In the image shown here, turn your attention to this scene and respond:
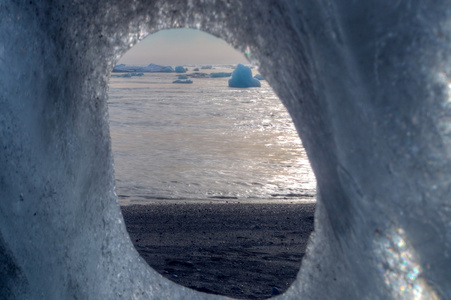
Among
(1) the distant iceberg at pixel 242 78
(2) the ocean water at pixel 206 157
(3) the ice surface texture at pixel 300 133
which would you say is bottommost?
(2) the ocean water at pixel 206 157

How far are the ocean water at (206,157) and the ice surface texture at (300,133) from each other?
3.96 metres

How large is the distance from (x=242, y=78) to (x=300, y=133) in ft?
73.3

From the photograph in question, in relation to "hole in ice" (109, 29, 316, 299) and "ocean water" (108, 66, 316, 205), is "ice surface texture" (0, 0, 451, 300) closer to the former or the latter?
"hole in ice" (109, 29, 316, 299)

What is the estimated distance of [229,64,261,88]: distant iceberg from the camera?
23.3 meters

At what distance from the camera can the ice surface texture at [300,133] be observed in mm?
1309

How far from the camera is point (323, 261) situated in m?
2.02

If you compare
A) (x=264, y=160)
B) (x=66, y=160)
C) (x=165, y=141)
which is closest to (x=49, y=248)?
(x=66, y=160)

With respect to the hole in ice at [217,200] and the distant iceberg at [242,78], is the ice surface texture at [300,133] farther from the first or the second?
the distant iceberg at [242,78]

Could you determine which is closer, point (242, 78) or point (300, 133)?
point (300, 133)

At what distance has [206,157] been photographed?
870 centimetres

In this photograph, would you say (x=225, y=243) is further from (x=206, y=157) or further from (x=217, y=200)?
(x=206, y=157)

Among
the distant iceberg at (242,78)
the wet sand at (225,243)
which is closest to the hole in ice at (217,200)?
the wet sand at (225,243)

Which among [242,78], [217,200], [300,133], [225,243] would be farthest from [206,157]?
[242,78]

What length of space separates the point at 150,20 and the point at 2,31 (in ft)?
2.66
